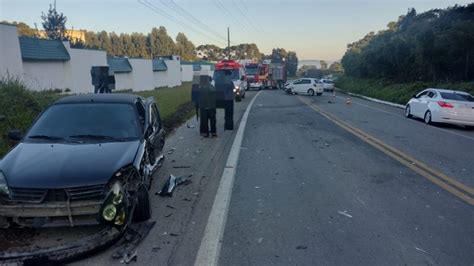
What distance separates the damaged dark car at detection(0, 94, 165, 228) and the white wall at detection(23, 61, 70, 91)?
84.3 feet

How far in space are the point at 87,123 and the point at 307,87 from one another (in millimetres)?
34431

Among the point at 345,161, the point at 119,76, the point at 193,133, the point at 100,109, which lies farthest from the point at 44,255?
the point at 119,76

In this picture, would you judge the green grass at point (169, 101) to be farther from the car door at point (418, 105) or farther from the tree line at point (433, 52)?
the tree line at point (433, 52)

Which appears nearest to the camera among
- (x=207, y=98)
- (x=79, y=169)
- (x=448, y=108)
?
(x=79, y=169)

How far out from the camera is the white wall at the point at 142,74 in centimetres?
4991

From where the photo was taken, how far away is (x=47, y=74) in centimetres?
3291

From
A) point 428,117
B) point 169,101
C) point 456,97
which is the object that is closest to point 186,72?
point 169,101

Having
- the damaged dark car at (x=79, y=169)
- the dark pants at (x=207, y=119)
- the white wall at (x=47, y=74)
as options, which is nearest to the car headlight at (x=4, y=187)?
the damaged dark car at (x=79, y=169)

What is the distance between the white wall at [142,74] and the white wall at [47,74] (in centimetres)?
1464

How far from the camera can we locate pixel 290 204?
6.24 m

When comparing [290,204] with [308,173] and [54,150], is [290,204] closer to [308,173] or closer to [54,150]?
[308,173]

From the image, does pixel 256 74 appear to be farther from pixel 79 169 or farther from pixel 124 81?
pixel 79 169

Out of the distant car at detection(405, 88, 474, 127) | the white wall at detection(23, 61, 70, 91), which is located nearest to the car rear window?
the distant car at detection(405, 88, 474, 127)

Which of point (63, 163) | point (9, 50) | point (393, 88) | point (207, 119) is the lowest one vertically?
point (207, 119)
